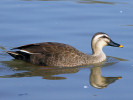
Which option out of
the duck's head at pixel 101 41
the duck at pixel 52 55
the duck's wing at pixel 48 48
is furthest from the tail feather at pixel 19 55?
the duck's head at pixel 101 41

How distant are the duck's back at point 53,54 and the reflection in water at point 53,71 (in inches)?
8.4

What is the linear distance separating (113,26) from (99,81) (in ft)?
15.5

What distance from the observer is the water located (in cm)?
1006

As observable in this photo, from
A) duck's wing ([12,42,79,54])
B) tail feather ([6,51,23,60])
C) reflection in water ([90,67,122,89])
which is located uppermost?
duck's wing ([12,42,79,54])

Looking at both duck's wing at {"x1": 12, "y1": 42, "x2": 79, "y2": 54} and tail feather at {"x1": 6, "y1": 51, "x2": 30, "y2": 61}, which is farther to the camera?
tail feather at {"x1": 6, "y1": 51, "x2": 30, "y2": 61}

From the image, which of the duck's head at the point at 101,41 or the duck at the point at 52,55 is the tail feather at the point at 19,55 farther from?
the duck's head at the point at 101,41

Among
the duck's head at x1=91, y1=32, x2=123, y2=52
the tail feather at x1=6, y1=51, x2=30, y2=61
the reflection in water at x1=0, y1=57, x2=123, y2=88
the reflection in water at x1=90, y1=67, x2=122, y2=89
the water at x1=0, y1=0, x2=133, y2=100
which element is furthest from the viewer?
the duck's head at x1=91, y1=32, x2=123, y2=52

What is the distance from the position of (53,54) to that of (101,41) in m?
1.59

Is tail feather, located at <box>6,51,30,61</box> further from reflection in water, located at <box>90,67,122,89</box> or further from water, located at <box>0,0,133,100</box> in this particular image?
reflection in water, located at <box>90,67,122,89</box>

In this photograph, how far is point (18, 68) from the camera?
1214 centimetres

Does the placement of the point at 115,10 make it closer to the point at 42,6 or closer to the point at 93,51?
the point at 42,6

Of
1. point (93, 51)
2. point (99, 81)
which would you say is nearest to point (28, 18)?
point (93, 51)

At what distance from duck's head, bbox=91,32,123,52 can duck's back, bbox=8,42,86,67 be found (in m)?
0.64

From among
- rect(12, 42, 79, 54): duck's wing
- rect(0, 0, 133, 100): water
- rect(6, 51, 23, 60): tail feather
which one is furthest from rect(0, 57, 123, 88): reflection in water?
rect(12, 42, 79, 54): duck's wing
